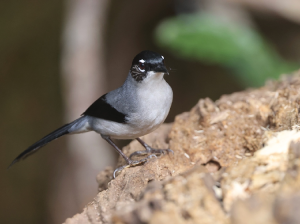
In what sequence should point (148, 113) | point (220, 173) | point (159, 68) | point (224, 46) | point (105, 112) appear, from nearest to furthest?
1. point (220, 173)
2. point (159, 68)
3. point (148, 113)
4. point (105, 112)
5. point (224, 46)

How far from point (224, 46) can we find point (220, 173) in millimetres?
4421

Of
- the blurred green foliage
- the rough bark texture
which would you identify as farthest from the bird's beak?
the blurred green foliage

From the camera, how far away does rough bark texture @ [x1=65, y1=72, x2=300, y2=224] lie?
5.73ft

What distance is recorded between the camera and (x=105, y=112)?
3949mm

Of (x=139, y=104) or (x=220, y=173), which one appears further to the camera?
(x=139, y=104)

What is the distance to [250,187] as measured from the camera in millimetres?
2043

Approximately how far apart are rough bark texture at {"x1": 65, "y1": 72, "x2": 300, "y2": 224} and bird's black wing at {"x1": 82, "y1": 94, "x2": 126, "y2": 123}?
0.67m

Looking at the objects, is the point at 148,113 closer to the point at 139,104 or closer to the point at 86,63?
the point at 139,104

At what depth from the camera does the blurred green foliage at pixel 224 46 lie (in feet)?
20.5

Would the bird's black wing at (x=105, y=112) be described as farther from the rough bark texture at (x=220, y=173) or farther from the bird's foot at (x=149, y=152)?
the rough bark texture at (x=220, y=173)

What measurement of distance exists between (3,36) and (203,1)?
5.22 m

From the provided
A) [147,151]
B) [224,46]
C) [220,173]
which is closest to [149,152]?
[147,151]

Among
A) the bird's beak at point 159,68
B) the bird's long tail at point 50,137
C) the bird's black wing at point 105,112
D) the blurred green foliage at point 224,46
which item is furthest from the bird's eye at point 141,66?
the blurred green foliage at point 224,46

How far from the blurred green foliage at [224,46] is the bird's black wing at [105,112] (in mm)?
2684
